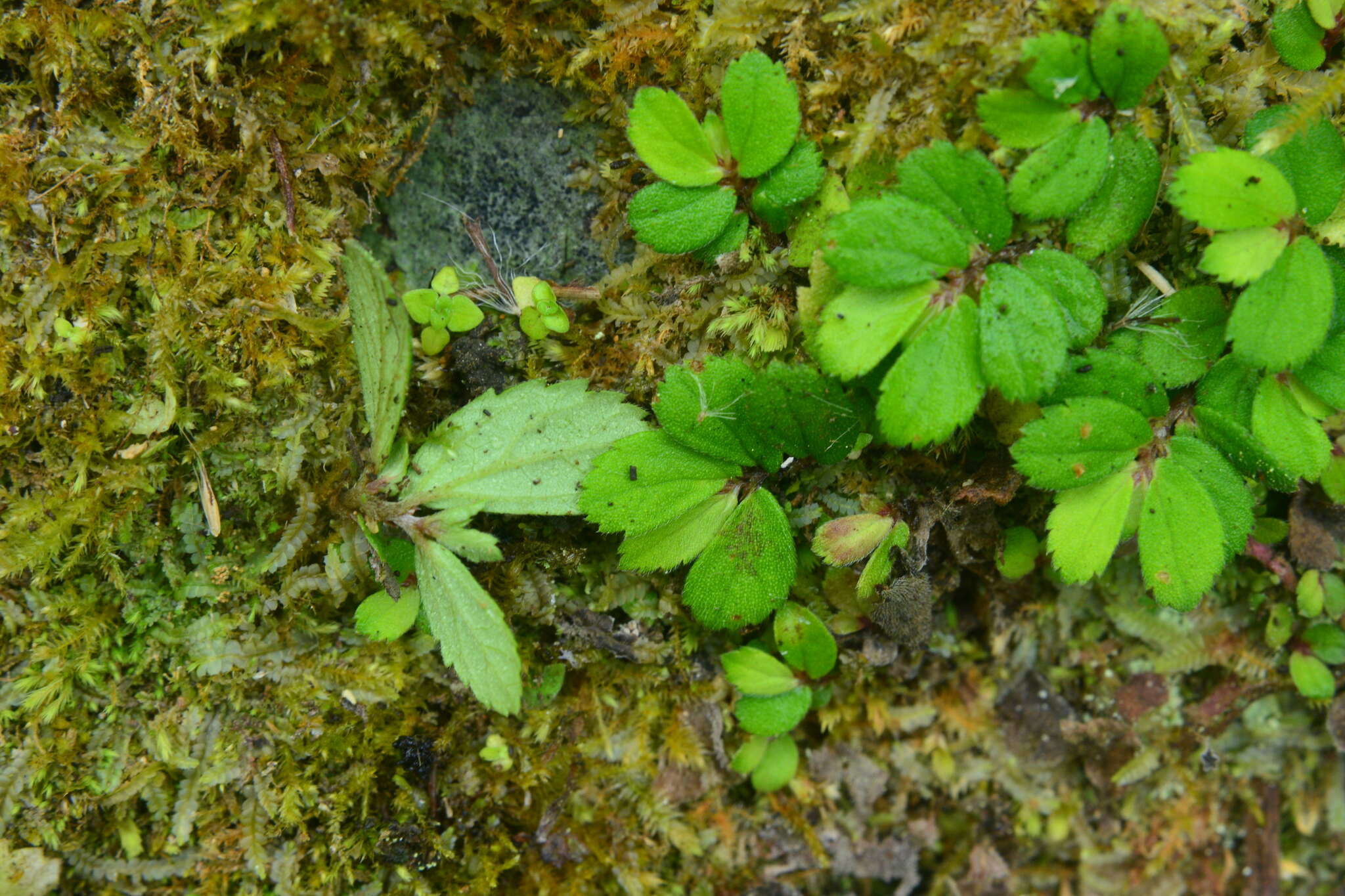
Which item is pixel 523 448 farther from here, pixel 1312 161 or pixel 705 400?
pixel 1312 161

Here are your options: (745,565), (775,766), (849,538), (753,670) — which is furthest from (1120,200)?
(775,766)

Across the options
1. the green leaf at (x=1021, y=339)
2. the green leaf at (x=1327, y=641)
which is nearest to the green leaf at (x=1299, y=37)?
the green leaf at (x=1021, y=339)

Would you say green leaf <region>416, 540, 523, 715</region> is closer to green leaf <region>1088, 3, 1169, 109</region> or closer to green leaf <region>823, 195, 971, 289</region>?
green leaf <region>823, 195, 971, 289</region>

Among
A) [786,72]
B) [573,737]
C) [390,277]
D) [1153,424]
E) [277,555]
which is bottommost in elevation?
[573,737]

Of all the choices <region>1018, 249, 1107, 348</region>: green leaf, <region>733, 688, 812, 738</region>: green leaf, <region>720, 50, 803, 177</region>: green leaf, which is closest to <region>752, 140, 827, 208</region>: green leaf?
<region>720, 50, 803, 177</region>: green leaf

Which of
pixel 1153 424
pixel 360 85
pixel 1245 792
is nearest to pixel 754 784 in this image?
pixel 1153 424

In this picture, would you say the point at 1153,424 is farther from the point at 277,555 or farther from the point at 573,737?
the point at 277,555

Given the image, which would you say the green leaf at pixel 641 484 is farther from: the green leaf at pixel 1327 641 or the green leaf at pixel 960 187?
the green leaf at pixel 1327 641
